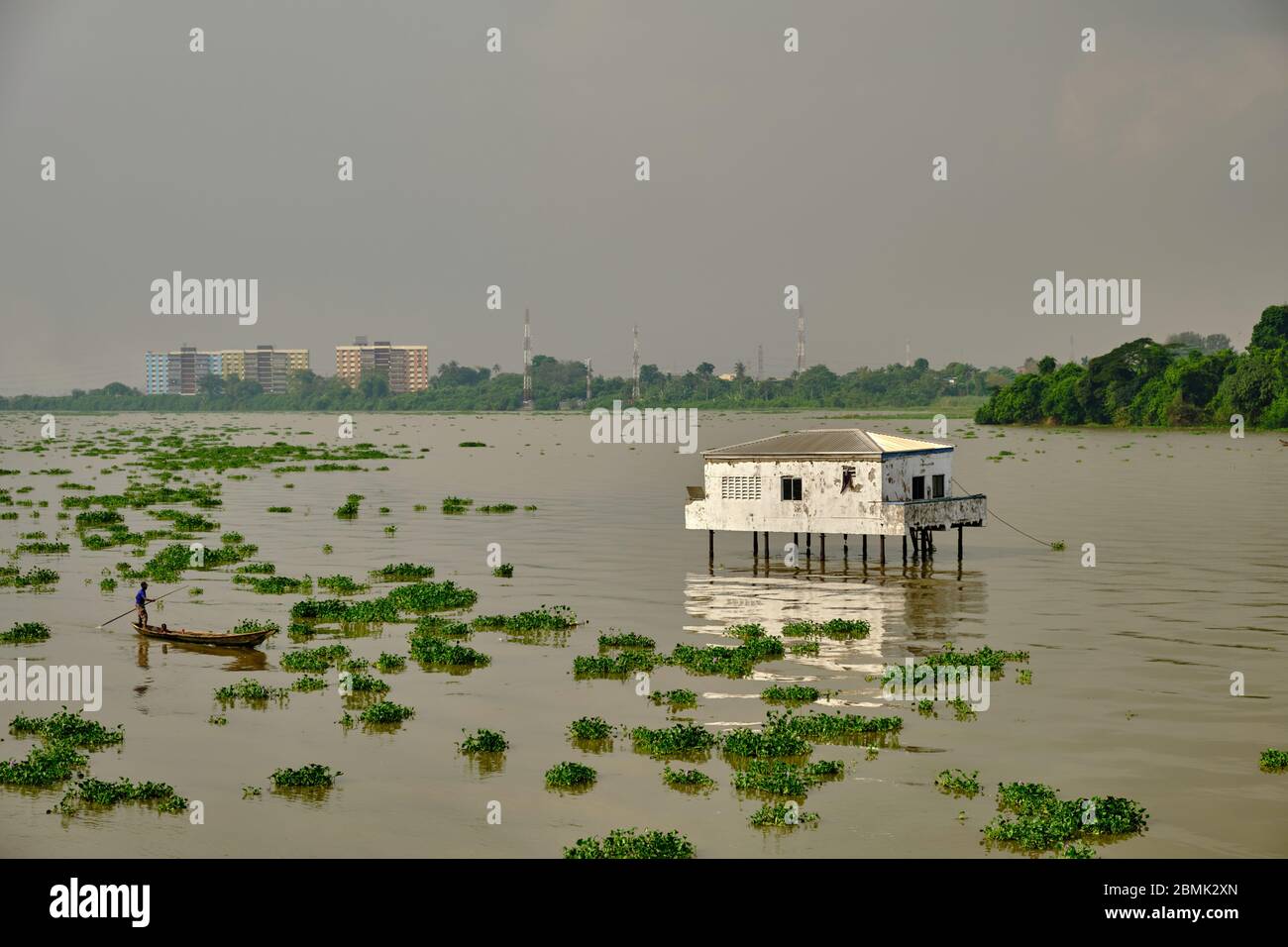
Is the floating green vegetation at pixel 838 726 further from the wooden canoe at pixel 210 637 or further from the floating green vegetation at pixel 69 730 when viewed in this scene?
the wooden canoe at pixel 210 637

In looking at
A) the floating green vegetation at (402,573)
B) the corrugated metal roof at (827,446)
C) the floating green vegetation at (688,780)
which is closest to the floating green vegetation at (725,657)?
the floating green vegetation at (688,780)

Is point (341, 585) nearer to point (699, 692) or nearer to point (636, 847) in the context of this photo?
point (699, 692)

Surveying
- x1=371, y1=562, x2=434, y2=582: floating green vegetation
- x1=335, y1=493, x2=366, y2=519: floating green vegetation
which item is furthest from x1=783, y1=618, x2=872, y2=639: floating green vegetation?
x1=335, y1=493, x2=366, y2=519: floating green vegetation

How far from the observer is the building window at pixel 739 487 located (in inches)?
2208

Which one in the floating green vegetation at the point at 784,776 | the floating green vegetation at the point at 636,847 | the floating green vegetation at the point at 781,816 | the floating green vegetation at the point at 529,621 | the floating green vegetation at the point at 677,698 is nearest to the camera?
the floating green vegetation at the point at 636,847

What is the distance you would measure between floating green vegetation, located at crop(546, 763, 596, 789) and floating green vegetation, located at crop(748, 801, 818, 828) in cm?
387

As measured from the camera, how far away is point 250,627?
42406 mm

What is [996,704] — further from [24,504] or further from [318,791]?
[24,504]

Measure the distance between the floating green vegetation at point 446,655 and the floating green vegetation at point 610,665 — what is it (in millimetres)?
2797


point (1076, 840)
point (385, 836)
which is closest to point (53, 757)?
point (385, 836)

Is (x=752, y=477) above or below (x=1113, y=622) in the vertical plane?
above
